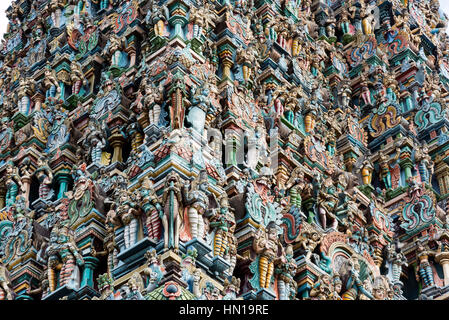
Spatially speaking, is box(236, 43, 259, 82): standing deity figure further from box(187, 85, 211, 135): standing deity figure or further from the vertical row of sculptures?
box(187, 85, 211, 135): standing deity figure

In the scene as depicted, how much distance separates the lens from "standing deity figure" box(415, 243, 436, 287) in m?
22.7

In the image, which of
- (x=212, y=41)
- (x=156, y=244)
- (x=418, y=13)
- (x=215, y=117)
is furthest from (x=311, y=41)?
(x=156, y=244)

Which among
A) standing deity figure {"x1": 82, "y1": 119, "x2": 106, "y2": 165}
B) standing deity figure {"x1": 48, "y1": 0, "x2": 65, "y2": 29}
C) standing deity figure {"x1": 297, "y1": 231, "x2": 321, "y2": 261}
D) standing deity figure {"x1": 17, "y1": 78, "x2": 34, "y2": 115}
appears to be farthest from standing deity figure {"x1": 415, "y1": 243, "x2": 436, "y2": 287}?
standing deity figure {"x1": 48, "y1": 0, "x2": 65, "y2": 29}

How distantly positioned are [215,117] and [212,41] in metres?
2.85

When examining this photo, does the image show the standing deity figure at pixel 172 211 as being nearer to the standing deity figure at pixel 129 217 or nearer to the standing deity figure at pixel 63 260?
the standing deity figure at pixel 129 217

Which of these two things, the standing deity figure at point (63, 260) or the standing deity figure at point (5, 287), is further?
the standing deity figure at point (5, 287)

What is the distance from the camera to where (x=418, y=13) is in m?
31.6

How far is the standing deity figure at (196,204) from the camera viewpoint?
17453 millimetres

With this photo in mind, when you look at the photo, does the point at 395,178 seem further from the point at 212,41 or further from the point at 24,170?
the point at 24,170

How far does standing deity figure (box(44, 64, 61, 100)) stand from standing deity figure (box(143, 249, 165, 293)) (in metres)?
8.18

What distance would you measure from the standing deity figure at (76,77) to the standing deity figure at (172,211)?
260 inches

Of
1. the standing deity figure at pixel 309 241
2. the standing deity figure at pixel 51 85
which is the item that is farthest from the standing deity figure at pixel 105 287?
the standing deity figure at pixel 51 85

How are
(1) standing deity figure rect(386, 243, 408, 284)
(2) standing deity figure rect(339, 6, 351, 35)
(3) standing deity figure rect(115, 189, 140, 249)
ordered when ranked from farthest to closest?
(2) standing deity figure rect(339, 6, 351, 35), (1) standing deity figure rect(386, 243, 408, 284), (3) standing deity figure rect(115, 189, 140, 249)

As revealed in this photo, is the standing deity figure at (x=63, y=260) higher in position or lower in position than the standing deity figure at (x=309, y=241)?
lower
